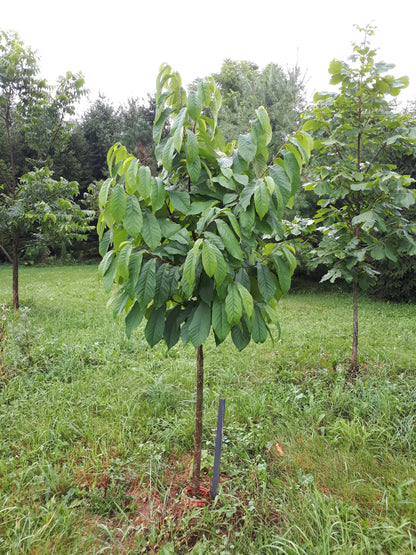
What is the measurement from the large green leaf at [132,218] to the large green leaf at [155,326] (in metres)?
0.43

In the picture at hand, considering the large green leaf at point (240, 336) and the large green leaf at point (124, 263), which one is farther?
the large green leaf at point (240, 336)

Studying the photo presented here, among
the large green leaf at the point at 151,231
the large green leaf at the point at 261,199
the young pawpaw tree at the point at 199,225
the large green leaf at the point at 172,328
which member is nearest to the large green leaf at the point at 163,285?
the young pawpaw tree at the point at 199,225

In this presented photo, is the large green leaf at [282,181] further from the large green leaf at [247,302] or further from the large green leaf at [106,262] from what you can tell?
the large green leaf at [106,262]

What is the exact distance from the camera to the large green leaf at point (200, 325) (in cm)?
138

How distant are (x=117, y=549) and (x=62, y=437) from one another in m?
1.01

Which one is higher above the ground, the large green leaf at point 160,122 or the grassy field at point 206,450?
the large green leaf at point 160,122

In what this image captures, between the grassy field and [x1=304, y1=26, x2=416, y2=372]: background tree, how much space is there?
0.92 metres

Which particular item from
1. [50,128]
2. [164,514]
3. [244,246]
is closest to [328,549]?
[164,514]

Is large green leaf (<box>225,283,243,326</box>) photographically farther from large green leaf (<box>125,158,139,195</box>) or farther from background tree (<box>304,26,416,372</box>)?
background tree (<box>304,26,416,372</box>)

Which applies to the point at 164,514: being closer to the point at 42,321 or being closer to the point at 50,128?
the point at 42,321

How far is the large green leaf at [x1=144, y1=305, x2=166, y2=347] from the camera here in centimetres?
150

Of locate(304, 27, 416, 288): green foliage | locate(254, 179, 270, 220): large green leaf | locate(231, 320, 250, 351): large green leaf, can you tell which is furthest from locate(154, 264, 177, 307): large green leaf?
locate(304, 27, 416, 288): green foliage

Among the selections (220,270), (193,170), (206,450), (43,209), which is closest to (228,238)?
(220,270)

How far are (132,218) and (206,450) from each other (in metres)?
1.73
